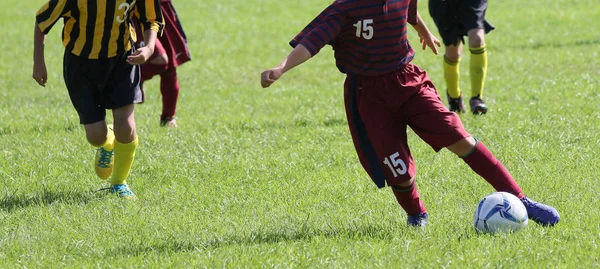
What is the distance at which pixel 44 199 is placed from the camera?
6.30m

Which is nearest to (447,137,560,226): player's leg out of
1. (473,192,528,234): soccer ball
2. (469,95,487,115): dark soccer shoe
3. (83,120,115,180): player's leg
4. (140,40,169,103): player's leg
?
(473,192,528,234): soccer ball

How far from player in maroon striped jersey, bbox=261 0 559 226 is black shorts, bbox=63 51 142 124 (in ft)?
5.37

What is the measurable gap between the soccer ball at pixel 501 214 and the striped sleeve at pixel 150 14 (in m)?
2.43

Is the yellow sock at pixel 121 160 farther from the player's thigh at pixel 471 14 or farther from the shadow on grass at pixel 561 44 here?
the shadow on grass at pixel 561 44

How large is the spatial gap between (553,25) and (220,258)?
39.2ft

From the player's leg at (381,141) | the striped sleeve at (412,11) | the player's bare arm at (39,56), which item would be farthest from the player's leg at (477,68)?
the player's bare arm at (39,56)

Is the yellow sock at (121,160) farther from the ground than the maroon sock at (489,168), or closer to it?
closer to it

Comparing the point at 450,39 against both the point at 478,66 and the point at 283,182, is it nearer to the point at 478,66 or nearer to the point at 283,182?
the point at 478,66

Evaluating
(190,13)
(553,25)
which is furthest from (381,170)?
(190,13)

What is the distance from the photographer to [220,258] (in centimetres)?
477

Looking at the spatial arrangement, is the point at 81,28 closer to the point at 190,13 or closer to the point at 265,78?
the point at 265,78

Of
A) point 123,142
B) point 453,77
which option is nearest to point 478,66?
point 453,77

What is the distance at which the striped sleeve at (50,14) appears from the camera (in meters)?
5.98

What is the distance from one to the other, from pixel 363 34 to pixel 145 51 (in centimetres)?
146
